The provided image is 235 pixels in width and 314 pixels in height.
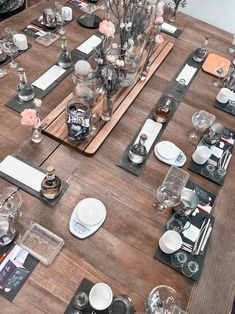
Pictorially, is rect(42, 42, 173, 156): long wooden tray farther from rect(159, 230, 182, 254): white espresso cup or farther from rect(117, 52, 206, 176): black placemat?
rect(159, 230, 182, 254): white espresso cup

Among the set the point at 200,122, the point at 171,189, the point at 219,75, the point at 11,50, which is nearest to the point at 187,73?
the point at 219,75

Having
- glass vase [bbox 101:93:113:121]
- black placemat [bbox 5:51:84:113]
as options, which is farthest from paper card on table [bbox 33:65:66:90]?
glass vase [bbox 101:93:113:121]

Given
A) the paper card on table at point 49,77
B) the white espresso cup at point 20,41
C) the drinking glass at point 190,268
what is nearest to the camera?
the drinking glass at point 190,268

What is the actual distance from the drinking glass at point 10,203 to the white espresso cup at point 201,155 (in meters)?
0.85

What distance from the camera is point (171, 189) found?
1252 mm

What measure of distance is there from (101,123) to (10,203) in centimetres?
63

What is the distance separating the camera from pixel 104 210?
1173 millimetres

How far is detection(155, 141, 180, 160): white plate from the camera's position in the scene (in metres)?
1.42

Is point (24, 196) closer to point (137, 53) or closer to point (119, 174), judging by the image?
point (119, 174)

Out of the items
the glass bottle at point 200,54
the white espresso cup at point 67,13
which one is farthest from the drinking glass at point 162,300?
the white espresso cup at point 67,13

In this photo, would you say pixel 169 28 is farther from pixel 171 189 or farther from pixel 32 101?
pixel 171 189

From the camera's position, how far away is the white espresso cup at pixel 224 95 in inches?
69.7

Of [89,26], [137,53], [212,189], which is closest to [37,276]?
[212,189]

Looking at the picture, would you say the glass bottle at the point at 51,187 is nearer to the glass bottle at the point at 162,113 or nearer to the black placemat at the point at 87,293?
the black placemat at the point at 87,293
